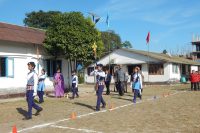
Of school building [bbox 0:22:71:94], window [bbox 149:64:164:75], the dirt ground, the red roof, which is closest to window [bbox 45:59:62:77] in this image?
school building [bbox 0:22:71:94]

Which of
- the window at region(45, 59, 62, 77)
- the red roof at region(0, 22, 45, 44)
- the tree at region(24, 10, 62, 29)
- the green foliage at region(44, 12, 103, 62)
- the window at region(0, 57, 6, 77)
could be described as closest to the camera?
the window at region(0, 57, 6, 77)

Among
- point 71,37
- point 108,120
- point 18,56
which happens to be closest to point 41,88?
point 18,56

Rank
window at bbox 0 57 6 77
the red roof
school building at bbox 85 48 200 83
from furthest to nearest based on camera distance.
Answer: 1. school building at bbox 85 48 200 83
2. the red roof
3. window at bbox 0 57 6 77

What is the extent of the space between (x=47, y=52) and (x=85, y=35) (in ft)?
9.95

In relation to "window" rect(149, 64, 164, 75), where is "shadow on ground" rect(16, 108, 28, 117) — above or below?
below

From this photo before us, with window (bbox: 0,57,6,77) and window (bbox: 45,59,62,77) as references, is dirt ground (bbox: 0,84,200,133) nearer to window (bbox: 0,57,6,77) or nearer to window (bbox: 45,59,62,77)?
window (bbox: 0,57,6,77)

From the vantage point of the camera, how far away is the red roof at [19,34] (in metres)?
19.9

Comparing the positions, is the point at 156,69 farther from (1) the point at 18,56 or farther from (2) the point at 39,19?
(2) the point at 39,19

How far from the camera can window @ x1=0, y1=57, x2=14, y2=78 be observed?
19.6m

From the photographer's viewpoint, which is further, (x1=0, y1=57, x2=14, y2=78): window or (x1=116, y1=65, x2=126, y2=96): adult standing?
(x1=116, y1=65, x2=126, y2=96): adult standing

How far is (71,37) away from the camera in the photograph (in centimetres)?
2109

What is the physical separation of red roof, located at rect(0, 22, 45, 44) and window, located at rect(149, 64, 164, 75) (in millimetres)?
19781

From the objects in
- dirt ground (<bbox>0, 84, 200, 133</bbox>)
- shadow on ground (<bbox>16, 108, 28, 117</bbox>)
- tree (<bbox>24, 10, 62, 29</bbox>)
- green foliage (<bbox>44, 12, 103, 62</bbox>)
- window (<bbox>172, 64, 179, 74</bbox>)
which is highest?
tree (<bbox>24, 10, 62, 29</bbox>)

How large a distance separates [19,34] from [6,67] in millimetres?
2732
